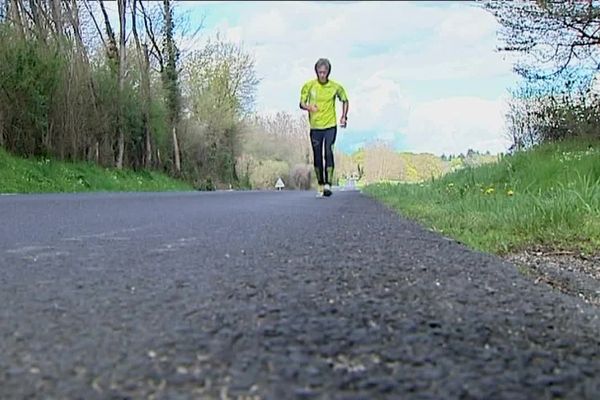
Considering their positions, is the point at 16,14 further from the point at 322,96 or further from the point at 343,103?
the point at 343,103

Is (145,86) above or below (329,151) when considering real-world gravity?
above

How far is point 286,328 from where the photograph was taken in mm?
1335

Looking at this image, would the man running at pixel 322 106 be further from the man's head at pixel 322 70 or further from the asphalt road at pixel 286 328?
the asphalt road at pixel 286 328

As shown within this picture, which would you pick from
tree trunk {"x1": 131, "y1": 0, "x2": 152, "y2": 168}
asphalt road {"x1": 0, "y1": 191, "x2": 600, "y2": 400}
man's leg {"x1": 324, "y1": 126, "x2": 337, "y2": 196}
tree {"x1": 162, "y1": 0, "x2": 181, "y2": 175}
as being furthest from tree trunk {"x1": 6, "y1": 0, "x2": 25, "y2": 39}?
asphalt road {"x1": 0, "y1": 191, "x2": 600, "y2": 400}

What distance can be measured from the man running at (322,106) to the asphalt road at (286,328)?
6400 millimetres

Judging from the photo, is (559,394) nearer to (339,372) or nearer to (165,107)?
(339,372)

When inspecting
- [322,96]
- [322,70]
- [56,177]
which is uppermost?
[322,70]

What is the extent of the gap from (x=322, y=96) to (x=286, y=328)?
7718 millimetres

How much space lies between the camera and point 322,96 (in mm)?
8898

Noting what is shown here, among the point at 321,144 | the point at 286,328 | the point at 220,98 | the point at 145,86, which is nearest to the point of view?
the point at 286,328

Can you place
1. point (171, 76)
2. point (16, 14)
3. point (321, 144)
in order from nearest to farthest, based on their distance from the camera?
1. point (321, 144)
2. point (16, 14)
3. point (171, 76)

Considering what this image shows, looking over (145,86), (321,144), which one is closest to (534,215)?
(321,144)

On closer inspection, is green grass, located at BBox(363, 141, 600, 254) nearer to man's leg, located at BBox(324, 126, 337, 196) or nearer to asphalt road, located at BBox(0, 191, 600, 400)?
asphalt road, located at BBox(0, 191, 600, 400)

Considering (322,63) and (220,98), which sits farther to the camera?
(220,98)
